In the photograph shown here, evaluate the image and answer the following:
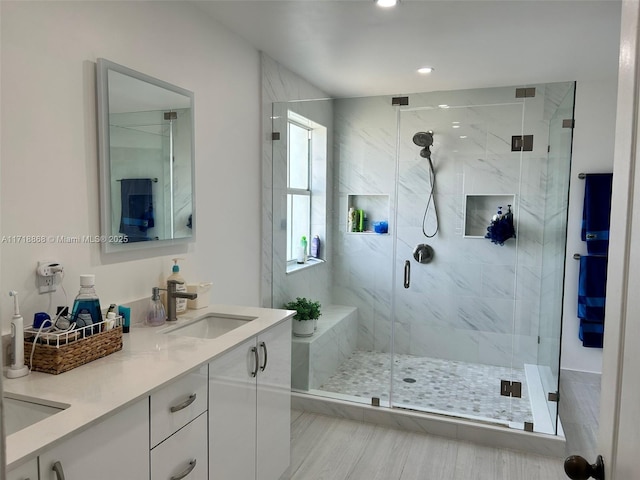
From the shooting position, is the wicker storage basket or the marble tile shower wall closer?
the wicker storage basket

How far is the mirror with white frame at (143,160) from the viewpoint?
6.40 ft

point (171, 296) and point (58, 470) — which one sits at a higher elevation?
point (171, 296)

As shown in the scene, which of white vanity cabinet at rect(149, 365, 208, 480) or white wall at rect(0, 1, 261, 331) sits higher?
white wall at rect(0, 1, 261, 331)

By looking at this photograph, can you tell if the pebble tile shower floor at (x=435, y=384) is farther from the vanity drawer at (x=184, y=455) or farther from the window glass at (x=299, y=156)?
the vanity drawer at (x=184, y=455)

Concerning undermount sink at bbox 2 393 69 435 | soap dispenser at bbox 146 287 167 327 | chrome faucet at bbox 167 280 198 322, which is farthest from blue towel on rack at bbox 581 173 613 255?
undermount sink at bbox 2 393 69 435

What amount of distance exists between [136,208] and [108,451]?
1169mm

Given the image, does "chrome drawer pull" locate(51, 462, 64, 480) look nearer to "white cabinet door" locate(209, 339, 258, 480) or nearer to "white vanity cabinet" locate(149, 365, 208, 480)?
"white vanity cabinet" locate(149, 365, 208, 480)

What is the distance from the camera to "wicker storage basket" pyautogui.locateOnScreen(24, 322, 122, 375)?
4.84 ft

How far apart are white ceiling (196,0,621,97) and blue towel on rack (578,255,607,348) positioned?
1.51 metres

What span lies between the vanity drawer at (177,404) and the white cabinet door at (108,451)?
0.15 feet

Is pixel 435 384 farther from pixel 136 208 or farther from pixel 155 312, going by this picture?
pixel 136 208

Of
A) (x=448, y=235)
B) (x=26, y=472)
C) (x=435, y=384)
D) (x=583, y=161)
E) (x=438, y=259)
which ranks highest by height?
(x=583, y=161)

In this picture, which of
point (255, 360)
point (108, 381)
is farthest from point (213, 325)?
point (108, 381)

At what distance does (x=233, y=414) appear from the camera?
1.86 meters
